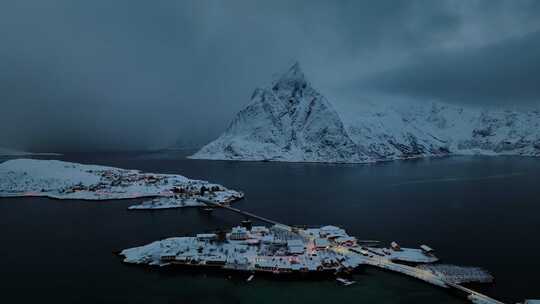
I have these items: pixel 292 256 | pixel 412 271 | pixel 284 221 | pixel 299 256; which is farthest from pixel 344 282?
pixel 284 221

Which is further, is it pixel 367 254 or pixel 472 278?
pixel 367 254

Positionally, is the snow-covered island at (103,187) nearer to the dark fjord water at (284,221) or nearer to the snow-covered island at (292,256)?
the dark fjord water at (284,221)

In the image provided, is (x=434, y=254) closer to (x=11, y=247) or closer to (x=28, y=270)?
(x=28, y=270)

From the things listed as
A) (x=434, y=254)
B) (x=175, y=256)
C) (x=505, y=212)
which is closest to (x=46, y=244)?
(x=175, y=256)

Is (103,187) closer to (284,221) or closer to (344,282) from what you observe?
(284,221)

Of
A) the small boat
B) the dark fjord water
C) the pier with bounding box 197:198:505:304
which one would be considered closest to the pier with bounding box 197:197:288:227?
the dark fjord water

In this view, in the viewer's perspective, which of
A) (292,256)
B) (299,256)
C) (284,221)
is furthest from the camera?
(284,221)

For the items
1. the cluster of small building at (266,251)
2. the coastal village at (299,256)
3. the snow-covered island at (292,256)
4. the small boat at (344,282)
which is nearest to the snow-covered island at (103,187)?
the cluster of small building at (266,251)
